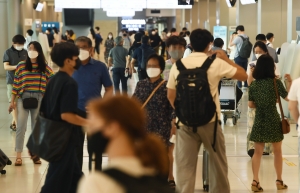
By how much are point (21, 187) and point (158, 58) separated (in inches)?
88.2

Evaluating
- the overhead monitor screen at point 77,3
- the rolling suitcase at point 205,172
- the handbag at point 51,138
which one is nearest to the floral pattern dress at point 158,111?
the rolling suitcase at point 205,172

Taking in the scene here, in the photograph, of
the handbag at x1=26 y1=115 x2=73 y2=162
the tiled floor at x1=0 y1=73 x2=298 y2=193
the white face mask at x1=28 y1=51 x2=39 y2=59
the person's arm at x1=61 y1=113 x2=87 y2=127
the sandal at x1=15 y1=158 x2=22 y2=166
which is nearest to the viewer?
the person's arm at x1=61 y1=113 x2=87 y2=127

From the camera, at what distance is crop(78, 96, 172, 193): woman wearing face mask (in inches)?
96.5

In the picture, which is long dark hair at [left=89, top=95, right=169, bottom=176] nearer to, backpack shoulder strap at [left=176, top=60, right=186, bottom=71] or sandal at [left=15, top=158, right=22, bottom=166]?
backpack shoulder strap at [left=176, top=60, right=186, bottom=71]

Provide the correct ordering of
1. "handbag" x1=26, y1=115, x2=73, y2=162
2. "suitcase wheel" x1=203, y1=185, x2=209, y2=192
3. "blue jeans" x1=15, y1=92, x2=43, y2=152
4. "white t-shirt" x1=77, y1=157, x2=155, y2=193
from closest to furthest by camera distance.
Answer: "white t-shirt" x1=77, y1=157, x2=155, y2=193 → "handbag" x1=26, y1=115, x2=73, y2=162 → "suitcase wheel" x1=203, y1=185, x2=209, y2=192 → "blue jeans" x1=15, y1=92, x2=43, y2=152

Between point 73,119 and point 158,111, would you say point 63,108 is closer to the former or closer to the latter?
point 73,119

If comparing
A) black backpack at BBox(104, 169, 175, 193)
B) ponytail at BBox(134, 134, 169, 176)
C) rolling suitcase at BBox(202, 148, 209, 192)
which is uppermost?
ponytail at BBox(134, 134, 169, 176)

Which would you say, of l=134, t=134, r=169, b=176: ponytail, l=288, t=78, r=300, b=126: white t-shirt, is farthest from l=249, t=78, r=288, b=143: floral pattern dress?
l=134, t=134, r=169, b=176: ponytail

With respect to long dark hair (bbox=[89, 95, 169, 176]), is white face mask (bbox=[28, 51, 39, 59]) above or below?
above

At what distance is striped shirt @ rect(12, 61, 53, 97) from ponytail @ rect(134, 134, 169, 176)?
6053 millimetres

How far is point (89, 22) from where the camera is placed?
144 feet

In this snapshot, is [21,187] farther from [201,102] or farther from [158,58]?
[201,102]

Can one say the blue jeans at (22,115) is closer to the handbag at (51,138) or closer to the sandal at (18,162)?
the sandal at (18,162)

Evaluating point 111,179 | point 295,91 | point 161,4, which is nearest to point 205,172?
point 295,91
